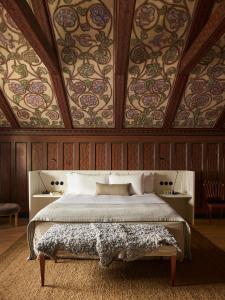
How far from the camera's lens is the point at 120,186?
16.3ft

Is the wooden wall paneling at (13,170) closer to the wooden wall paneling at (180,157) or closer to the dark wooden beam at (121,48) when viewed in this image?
the dark wooden beam at (121,48)

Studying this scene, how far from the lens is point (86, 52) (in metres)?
4.07

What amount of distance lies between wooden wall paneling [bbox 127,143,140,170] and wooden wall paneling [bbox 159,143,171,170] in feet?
1.64

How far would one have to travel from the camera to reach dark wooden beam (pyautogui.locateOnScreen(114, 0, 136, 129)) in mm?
2943

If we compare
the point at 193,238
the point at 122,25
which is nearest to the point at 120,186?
the point at 193,238

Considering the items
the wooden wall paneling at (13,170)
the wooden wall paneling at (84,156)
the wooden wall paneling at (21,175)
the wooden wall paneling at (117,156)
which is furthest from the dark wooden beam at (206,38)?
the wooden wall paneling at (13,170)

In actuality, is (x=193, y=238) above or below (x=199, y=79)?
below

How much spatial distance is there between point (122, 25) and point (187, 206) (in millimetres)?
3645

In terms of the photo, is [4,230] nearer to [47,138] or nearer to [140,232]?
[47,138]

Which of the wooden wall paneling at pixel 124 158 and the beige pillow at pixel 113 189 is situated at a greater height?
the wooden wall paneling at pixel 124 158

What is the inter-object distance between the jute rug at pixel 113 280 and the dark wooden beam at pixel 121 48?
2.66 m

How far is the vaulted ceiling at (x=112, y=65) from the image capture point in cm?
338

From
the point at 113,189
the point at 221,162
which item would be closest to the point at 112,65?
the point at 113,189

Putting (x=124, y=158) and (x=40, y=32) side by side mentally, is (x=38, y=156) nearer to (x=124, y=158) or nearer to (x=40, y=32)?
(x=124, y=158)
